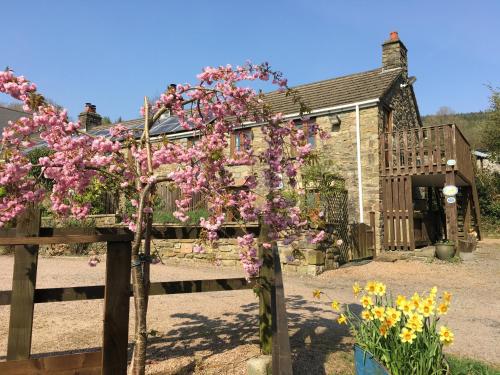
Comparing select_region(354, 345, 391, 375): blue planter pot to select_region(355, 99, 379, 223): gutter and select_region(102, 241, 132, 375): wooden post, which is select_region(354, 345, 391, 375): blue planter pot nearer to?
select_region(102, 241, 132, 375): wooden post

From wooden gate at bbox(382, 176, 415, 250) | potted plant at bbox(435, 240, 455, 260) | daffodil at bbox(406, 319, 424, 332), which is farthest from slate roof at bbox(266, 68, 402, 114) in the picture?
daffodil at bbox(406, 319, 424, 332)

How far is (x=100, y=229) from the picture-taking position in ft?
10.9

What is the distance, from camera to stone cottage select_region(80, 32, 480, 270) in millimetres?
14328

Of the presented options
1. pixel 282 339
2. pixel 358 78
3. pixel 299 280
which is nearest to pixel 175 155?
pixel 282 339

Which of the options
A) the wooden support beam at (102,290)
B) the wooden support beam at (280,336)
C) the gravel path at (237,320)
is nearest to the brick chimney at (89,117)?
the gravel path at (237,320)

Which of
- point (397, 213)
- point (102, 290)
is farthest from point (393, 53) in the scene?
point (102, 290)

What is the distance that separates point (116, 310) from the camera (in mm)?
2324

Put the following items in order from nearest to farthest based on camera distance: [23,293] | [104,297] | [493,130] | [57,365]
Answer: [57,365], [104,297], [23,293], [493,130]

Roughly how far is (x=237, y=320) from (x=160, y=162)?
3.10m

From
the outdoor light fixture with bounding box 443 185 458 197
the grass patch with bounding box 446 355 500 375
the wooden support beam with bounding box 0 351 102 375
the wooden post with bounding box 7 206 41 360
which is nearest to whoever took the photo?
the wooden support beam with bounding box 0 351 102 375

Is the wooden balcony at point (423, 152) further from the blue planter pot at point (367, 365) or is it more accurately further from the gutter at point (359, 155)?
the blue planter pot at point (367, 365)

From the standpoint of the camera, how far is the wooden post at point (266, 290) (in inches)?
147

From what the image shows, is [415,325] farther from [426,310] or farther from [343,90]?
[343,90]

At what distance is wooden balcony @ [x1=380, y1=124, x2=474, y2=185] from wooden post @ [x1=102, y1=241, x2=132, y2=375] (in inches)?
517
